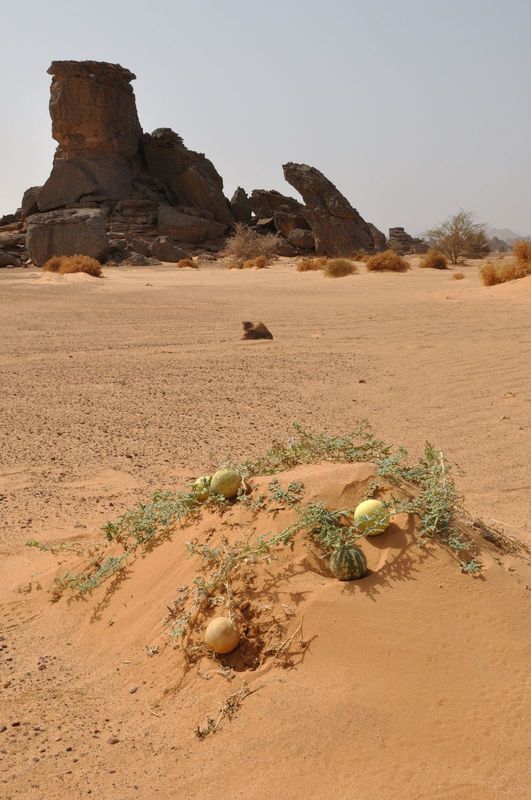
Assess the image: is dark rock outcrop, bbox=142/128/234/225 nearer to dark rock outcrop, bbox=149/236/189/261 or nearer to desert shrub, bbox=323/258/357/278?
dark rock outcrop, bbox=149/236/189/261

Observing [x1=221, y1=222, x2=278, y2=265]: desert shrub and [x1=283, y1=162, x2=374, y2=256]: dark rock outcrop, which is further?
[x1=221, y1=222, x2=278, y2=265]: desert shrub

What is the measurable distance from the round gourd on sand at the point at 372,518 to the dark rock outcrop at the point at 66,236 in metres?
19.5

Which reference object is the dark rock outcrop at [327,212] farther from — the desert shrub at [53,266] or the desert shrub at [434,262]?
the desert shrub at [53,266]

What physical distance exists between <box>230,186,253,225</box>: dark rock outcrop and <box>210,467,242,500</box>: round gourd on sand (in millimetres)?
29030

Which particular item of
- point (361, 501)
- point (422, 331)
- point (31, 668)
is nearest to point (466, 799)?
point (361, 501)

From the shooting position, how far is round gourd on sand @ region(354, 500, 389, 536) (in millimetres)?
2479

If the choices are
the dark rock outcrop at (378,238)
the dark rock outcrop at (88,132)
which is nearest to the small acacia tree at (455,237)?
the dark rock outcrop at (378,238)

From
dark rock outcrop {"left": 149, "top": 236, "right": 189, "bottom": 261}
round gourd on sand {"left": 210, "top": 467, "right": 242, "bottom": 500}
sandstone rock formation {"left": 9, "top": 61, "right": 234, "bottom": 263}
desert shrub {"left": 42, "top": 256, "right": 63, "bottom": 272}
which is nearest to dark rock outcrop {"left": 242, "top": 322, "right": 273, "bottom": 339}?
round gourd on sand {"left": 210, "top": 467, "right": 242, "bottom": 500}

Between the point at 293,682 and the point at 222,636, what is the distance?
0.27 meters

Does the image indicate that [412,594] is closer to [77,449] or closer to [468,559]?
[468,559]

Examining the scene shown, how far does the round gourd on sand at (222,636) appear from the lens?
227 centimetres

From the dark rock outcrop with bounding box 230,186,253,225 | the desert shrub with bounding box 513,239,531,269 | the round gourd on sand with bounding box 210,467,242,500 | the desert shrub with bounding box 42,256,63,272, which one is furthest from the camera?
the dark rock outcrop with bounding box 230,186,253,225

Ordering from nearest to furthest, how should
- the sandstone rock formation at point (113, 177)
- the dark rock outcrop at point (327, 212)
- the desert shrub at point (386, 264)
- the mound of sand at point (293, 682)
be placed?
1. the mound of sand at point (293, 682)
2. the desert shrub at point (386, 264)
3. the dark rock outcrop at point (327, 212)
4. the sandstone rock formation at point (113, 177)

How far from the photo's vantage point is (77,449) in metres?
4.69
